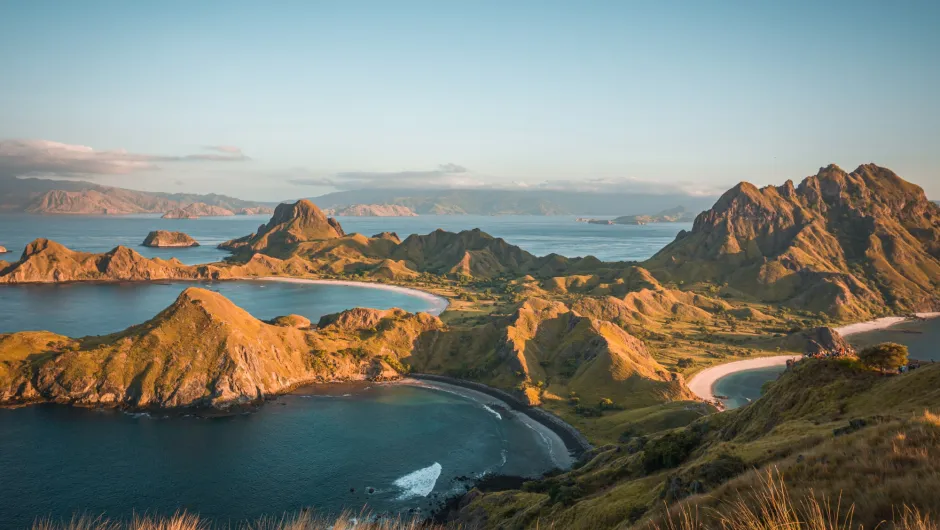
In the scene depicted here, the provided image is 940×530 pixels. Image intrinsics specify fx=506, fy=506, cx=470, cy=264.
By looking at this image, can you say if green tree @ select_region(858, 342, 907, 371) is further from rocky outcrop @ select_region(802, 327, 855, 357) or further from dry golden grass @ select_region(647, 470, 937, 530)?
rocky outcrop @ select_region(802, 327, 855, 357)

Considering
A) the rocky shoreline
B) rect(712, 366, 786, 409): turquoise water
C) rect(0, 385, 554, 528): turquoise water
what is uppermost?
rect(712, 366, 786, 409): turquoise water

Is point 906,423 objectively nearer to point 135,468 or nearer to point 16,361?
point 135,468

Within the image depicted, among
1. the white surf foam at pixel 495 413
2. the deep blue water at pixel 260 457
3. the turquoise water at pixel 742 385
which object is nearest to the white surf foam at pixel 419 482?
the deep blue water at pixel 260 457

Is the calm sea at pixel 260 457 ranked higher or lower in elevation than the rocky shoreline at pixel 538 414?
lower

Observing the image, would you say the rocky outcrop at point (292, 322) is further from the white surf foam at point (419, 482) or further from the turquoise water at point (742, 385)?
the turquoise water at point (742, 385)

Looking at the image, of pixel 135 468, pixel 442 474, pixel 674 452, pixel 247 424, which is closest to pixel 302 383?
pixel 247 424

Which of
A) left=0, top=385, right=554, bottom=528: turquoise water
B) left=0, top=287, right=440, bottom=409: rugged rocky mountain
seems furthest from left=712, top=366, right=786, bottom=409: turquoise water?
left=0, top=287, right=440, bottom=409: rugged rocky mountain

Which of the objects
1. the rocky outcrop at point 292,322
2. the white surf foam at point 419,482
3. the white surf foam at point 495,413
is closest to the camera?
the white surf foam at point 419,482
